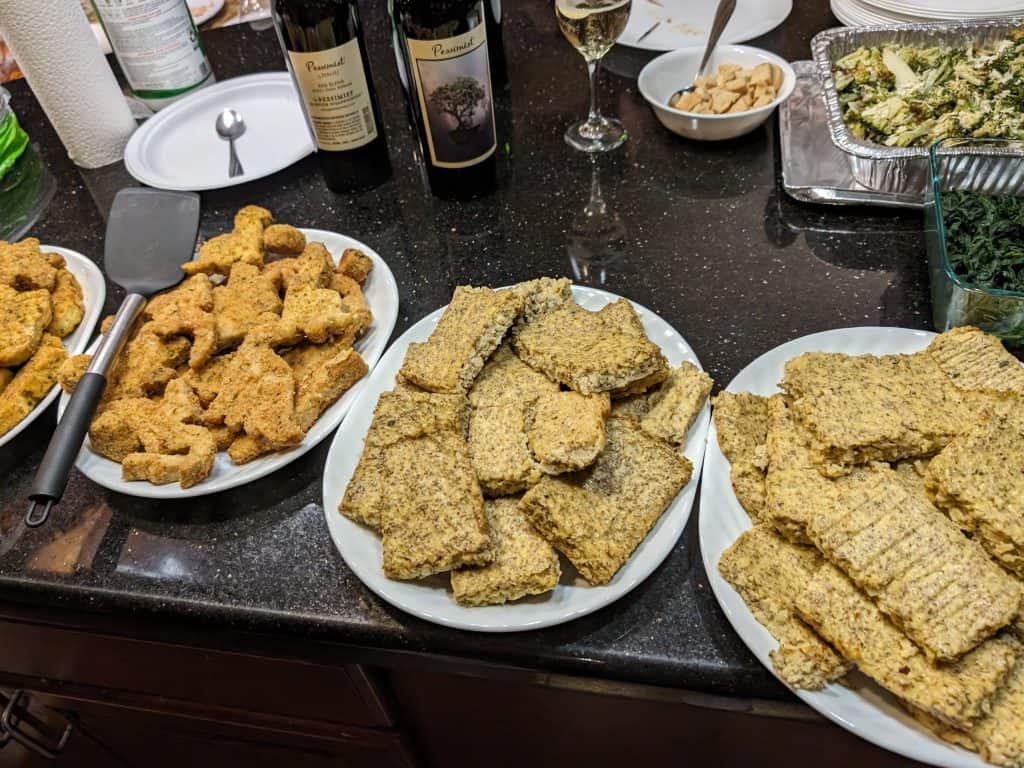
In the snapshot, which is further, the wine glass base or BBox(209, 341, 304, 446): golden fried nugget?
the wine glass base

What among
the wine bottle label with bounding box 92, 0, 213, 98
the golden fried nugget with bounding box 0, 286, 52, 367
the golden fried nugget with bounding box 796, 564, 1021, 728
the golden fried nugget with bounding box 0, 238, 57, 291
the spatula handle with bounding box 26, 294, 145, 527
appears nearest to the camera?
the golden fried nugget with bounding box 796, 564, 1021, 728

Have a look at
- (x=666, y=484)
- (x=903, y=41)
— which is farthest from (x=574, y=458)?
(x=903, y=41)

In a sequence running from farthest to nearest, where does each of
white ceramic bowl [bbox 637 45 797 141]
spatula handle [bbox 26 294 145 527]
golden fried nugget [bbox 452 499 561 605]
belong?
white ceramic bowl [bbox 637 45 797 141] → spatula handle [bbox 26 294 145 527] → golden fried nugget [bbox 452 499 561 605]

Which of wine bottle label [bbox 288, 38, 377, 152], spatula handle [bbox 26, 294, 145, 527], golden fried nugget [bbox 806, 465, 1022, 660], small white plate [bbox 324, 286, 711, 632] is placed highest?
wine bottle label [bbox 288, 38, 377, 152]

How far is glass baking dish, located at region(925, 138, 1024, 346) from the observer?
2.99 feet

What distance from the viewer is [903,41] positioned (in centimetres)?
140

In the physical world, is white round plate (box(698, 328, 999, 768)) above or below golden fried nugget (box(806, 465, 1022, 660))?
below

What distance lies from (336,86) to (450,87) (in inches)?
7.7

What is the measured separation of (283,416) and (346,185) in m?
0.62

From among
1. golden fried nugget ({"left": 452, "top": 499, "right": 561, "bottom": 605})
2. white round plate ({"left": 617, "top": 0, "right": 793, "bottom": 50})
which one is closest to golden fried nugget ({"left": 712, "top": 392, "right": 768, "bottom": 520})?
golden fried nugget ({"left": 452, "top": 499, "right": 561, "bottom": 605})

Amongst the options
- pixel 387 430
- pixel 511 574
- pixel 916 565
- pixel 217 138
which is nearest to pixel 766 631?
pixel 916 565

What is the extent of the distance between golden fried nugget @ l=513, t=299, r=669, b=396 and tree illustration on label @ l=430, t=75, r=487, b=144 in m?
0.38

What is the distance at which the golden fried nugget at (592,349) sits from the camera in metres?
0.89

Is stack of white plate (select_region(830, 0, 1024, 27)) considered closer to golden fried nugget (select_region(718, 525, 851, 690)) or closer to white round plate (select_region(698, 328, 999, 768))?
white round plate (select_region(698, 328, 999, 768))
